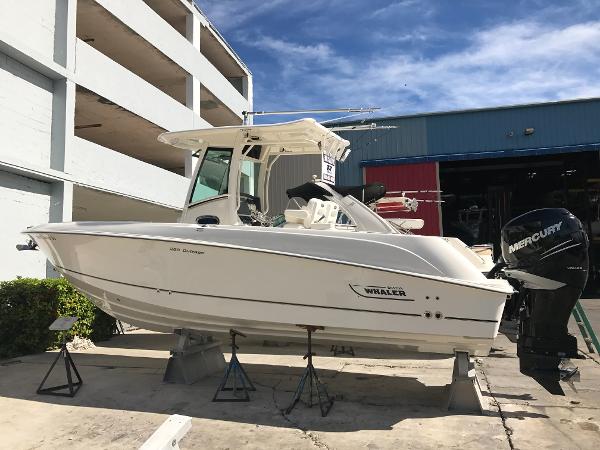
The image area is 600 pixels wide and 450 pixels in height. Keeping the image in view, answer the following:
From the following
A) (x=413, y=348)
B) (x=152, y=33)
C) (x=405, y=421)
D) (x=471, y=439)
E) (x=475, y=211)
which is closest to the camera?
(x=471, y=439)

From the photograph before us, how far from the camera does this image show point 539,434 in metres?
3.64

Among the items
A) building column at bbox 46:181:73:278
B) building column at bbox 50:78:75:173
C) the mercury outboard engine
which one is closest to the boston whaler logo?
the mercury outboard engine

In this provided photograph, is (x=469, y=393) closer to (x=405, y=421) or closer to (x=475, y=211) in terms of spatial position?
(x=405, y=421)

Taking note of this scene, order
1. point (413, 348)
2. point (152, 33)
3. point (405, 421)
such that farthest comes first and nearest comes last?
point (152, 33) → point (413, 348) → point (405, 421)

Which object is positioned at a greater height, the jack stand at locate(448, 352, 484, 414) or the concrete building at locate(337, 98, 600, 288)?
the concrete building at locate(337, 98, 600, 288)

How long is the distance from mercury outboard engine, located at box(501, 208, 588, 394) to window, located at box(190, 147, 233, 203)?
10.2ft

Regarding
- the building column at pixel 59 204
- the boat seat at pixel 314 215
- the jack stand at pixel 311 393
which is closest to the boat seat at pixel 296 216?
the boat seat at pixel 314 215

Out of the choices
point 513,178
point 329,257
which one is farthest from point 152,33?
point 513,178

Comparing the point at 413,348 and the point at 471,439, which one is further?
the point at 413,348

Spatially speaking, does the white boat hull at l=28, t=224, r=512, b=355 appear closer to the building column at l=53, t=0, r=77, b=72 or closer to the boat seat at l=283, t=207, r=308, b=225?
the boat seat at l=283, t=207, r=308, b=225

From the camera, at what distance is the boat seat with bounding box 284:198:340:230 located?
4.70 m

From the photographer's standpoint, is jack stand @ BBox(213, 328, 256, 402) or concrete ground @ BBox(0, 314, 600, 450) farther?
jack stand @ BBox(213, 328, 256, 402)

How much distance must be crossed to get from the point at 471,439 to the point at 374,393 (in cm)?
136

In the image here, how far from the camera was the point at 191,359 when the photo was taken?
5.24 metres
